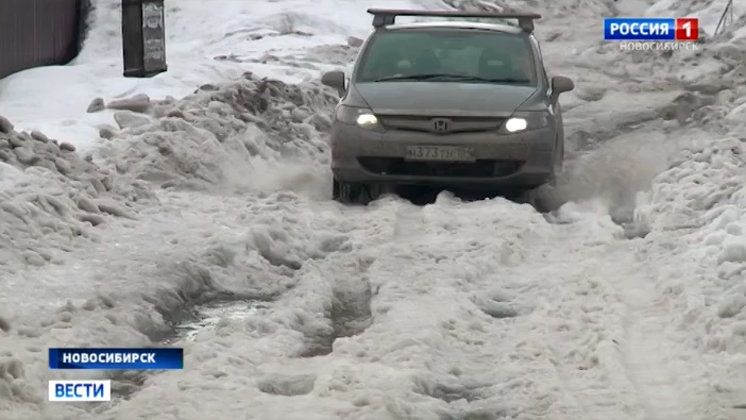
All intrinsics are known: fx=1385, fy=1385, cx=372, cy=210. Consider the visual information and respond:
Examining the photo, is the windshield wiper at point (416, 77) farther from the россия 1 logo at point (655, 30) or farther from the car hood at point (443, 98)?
the россия 1 logo at point (655, 30)

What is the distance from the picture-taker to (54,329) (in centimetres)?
672

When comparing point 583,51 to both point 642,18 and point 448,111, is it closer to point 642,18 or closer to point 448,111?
point 642,18

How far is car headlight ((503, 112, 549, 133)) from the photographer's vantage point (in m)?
10.9

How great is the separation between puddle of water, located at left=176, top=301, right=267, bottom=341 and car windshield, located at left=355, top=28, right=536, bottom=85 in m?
4.19

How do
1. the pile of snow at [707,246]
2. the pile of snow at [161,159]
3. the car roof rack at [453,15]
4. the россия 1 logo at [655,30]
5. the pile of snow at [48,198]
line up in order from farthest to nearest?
the россия 1 logo at [655,30] → the car roof rack at [453,15] → the pile of snow at [161,159] → the pile of snow at [48,198] → the pile of snow at [707,246]

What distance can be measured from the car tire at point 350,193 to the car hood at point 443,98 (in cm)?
75

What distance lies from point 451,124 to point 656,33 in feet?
54.2

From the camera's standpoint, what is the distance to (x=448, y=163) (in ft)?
35.9

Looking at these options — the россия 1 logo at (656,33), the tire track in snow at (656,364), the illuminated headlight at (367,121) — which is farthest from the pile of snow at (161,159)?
the россия 1 logo at (656,33)

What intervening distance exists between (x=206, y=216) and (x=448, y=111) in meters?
2.12

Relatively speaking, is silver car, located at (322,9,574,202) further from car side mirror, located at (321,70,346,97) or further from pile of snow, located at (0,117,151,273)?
pile of snow, located at (0,117,151,273)

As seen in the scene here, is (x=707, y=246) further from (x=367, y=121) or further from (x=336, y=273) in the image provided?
(x=367, y=121)

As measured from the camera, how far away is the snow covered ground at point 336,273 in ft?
19.6

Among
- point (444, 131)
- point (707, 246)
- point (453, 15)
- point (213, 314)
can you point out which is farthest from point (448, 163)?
point (213, 314)
